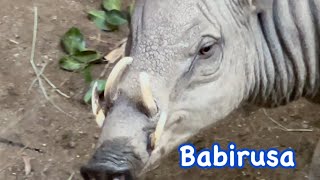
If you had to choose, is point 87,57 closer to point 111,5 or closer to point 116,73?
point 111,5

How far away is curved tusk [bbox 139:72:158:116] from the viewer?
7.14 ft

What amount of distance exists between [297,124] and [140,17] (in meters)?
1.19

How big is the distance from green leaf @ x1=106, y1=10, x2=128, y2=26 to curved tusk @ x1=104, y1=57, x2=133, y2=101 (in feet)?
4.48

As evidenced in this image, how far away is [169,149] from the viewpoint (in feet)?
7.63

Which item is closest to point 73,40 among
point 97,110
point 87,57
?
point 87,57

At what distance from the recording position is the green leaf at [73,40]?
3.52m

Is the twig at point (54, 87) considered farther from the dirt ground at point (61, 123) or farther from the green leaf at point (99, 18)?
the green leaf at point (99, 18)

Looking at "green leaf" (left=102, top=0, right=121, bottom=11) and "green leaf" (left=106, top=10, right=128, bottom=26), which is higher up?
"green leaf" (left=102, top=0, right=121, bottom=11)

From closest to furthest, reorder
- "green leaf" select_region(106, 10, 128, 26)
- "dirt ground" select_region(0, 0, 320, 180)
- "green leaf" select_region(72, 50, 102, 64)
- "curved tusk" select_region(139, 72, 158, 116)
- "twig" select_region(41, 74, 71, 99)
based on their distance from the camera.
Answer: "curved tusk" select_region(139, 72, 158, 116)
"dirt ground" select_region(0, 0, 320, 180)
"twig" select_region(41, 74, 71, 99)
"green leaf" select_region(72, 50, 102, 64)
"green leaf" select_region(106, 10, 128, 26)

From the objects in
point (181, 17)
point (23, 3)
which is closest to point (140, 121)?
point (181, 17)

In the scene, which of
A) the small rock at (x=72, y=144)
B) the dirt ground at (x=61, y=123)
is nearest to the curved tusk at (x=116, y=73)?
the dirt ground at (x=61, y=123)

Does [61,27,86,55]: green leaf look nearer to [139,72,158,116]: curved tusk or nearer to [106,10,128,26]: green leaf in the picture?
[106,10,128,26]: green leaf

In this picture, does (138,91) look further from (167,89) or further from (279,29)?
(279,29)

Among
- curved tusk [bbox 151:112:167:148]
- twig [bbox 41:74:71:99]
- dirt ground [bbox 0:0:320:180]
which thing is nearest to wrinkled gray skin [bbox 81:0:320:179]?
curved tusk [bbox 151:112:167:148]
